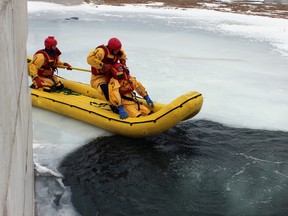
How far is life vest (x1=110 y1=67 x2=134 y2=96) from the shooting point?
553 centimetres

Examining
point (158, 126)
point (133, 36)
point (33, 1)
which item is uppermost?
point (33, 1)

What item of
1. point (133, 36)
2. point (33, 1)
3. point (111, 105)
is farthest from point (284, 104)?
point (33, 1)

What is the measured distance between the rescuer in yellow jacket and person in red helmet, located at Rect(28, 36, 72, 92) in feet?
3.27

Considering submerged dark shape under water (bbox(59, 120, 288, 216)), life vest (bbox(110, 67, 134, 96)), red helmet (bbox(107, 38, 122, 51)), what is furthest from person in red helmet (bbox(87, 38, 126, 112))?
submerged dark shape under water (bbox(59, 120, 288, 216))

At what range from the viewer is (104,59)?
5.63 m

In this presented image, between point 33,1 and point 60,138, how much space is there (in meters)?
16.7

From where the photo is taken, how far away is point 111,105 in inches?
225

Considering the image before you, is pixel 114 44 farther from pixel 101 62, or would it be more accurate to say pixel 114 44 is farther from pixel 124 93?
pixel 124 93

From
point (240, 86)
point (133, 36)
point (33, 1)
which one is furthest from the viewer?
point (33, 1)

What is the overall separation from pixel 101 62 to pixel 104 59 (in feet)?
0.45

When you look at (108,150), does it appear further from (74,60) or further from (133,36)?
(133,36)

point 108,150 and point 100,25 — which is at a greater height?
point 100,25

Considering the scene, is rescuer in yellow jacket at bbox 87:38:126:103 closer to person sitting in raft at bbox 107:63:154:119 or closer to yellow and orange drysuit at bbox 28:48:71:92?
person sitting in raft at bbox 107:63:154:119

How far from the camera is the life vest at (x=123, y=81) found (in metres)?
5.53
